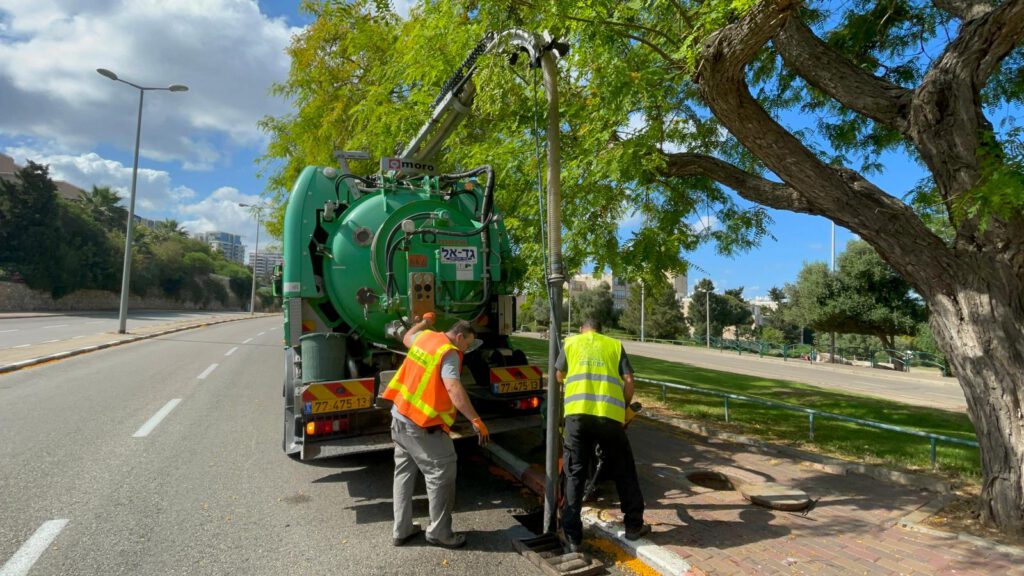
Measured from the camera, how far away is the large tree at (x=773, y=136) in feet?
14.1

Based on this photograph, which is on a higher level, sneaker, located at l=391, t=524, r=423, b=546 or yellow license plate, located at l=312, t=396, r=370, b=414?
yellow license plate, located at l=312, t=396, r=370, b=414

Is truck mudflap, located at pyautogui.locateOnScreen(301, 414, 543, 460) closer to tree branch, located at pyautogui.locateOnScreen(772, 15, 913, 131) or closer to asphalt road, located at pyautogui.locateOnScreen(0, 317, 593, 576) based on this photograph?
asphalt road, located at pyautogui.locateOnScreen(0, 317, 593, 576)

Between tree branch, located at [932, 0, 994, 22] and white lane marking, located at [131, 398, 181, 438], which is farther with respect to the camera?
white lane marking, located at [131, 398, 181, 438]

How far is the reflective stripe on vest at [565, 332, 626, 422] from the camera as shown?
162 inches

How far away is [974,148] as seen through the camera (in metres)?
4.34

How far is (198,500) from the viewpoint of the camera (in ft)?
15.7

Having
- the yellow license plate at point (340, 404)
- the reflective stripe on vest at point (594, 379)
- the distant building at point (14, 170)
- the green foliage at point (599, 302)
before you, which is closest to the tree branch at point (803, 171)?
the reflective stripe on vest at point (594, 379)

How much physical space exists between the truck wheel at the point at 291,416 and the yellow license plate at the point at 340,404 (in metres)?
0.23

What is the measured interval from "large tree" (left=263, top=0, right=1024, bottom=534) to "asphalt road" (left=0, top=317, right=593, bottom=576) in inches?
132

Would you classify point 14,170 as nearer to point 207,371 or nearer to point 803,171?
point 207,371

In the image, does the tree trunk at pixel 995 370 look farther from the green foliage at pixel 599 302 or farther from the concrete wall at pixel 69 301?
the green foliage at pixel 599 302

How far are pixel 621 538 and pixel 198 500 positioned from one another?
3.57m

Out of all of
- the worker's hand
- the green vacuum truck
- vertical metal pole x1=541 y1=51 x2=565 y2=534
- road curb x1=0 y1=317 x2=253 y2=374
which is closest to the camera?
the worker's hand

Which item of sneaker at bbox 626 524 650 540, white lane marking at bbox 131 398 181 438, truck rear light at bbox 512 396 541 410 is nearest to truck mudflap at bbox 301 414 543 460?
truck rear light at bbox 512 396 541 410
